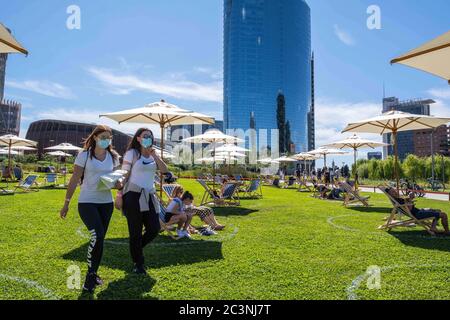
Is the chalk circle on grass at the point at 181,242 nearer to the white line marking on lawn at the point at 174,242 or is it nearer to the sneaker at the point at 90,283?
the white line marking on lawn at the point at 174,242

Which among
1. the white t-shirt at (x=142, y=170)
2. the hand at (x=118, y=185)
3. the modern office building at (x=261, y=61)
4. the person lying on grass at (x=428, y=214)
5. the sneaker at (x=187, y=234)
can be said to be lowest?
the sneaker at (x=187, y=234)

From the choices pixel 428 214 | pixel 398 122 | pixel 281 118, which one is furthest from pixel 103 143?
pixel 281 118

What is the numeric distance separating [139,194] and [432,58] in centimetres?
423

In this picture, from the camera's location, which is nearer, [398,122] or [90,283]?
[90,283]

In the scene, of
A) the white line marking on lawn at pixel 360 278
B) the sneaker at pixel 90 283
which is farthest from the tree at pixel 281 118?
the sneaker at pixel 90 283

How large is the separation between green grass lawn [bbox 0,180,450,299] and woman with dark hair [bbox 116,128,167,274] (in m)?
0.42

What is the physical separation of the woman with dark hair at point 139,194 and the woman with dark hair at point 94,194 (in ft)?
1.10

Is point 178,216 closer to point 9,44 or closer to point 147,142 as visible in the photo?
point 147,142

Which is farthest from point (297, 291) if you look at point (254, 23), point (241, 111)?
point (254, 23)

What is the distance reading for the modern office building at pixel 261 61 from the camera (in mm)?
107938

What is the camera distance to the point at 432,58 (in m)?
4.68

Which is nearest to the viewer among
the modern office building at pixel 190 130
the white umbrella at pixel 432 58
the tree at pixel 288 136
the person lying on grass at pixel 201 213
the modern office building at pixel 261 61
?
the white umbrella at pixel 432 58

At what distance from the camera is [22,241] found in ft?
18.6
